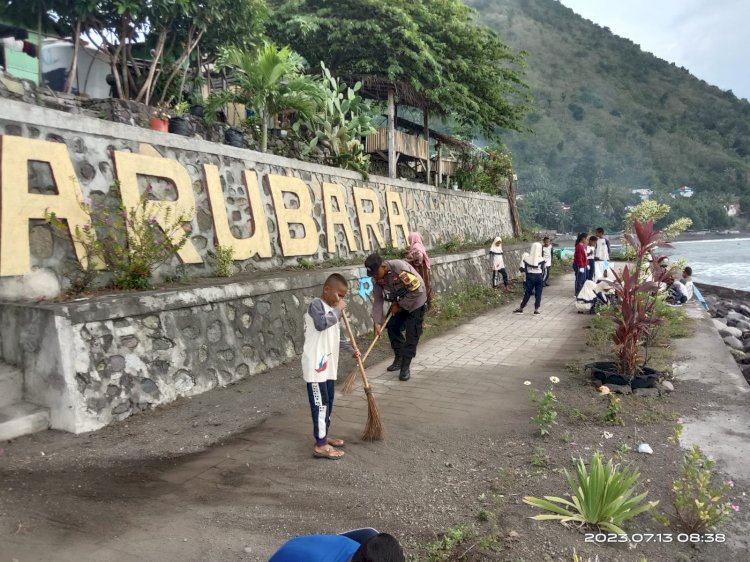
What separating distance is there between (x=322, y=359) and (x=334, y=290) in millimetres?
569

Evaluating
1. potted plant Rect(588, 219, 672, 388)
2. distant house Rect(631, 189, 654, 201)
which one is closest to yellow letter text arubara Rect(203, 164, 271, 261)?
potted plant Rect(588, 219, 672, 388)

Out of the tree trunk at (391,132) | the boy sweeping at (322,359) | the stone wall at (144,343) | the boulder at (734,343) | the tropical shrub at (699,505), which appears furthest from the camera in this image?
the tree trunk at (391,132)

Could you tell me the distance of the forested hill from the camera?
8275 centimetres

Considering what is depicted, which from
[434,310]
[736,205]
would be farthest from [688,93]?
[434,310]

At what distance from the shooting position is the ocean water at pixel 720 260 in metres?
40.2

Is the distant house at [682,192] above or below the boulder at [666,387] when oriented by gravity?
above

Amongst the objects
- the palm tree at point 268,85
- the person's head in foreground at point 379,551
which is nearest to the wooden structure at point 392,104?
the palm tree at point 268,85

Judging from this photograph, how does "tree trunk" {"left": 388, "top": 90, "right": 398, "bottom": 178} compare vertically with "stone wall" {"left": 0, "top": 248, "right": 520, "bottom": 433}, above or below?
above

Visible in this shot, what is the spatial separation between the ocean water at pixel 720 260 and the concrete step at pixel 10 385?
88.4 ft

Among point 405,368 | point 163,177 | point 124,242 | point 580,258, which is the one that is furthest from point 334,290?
point 580,258

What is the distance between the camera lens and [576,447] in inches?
165

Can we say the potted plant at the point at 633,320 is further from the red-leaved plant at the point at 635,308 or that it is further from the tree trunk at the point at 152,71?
the tree trunk at the point at 152,71

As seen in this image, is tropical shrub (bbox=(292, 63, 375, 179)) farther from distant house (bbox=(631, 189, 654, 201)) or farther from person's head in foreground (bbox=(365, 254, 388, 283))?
distant house (bbox=(631, 189, 654, 201))

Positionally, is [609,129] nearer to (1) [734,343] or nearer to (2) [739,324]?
(2) [739,324]
